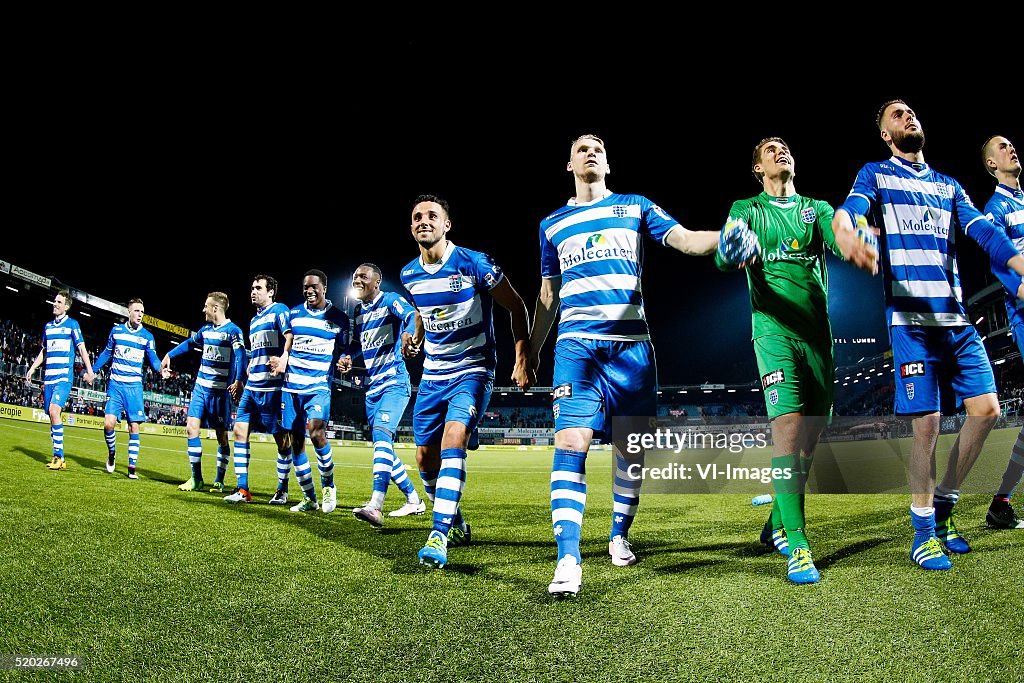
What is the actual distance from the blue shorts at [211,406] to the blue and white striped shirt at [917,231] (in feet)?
25.6

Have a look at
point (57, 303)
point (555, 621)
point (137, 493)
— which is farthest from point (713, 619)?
point (57, 303)

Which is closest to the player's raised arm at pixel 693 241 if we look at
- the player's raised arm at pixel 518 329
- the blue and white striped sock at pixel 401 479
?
the player's raised arm at pixel 518 329

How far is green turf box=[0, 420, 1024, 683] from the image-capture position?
6.72 ft

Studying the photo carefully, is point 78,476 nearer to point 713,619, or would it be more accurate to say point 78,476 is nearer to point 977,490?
point 713,619

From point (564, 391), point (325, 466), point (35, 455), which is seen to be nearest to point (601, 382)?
point (564, 391)

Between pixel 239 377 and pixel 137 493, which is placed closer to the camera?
pixel 137 493

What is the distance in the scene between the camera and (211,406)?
8219 millimetres

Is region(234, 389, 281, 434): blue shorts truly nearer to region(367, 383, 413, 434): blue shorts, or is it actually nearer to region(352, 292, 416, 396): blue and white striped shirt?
region(352, 292, 416, 396): blue and white striped shirt

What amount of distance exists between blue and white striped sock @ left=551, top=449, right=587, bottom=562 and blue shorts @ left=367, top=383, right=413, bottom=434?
305cm

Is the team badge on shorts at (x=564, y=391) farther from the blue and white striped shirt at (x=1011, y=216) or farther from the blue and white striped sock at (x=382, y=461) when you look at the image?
the blue and white striped shirt at (x=1011, y=216)

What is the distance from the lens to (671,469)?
3664 mm

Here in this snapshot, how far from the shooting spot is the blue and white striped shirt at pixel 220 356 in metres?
8.21

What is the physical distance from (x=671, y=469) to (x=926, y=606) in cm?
142

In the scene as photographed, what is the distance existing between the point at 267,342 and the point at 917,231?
6756mm
